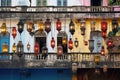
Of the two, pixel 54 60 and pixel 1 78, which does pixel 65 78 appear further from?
pixel 1 78

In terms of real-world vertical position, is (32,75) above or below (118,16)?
below

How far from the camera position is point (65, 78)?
3047cm

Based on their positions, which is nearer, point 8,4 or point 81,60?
point 81,60

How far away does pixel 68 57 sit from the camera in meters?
29.8

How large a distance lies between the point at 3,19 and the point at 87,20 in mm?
5955

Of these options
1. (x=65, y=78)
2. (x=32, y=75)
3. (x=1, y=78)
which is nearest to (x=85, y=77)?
(x=65, y=78)

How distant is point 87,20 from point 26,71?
5.63 metres

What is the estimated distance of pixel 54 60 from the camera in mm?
29531

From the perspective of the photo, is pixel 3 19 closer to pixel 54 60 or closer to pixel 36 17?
pixel 36 17

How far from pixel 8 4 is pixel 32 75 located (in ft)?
18.1

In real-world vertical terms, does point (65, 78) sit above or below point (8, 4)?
below

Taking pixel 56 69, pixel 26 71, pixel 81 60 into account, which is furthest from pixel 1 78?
pixel 81 60

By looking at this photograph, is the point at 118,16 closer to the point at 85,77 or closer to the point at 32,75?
the point at 85,77

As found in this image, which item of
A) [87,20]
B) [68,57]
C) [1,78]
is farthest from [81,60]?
[1,78]
